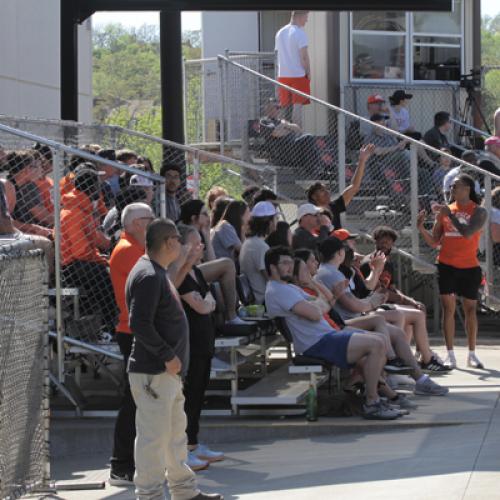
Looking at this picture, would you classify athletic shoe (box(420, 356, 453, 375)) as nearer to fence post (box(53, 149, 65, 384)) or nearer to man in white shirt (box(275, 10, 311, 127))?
fence post (box(53, 149, 65, 384))

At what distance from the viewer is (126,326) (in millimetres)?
8812

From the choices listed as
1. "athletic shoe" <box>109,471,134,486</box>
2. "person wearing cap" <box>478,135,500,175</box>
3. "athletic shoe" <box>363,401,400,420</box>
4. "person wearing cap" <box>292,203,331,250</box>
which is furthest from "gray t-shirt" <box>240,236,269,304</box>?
"person wearing cap" <box>478,135,500,175</box>

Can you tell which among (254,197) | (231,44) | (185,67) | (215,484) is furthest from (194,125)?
(215,484)

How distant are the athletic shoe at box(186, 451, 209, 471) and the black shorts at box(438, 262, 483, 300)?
5165mm

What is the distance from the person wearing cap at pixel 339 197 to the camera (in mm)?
14055

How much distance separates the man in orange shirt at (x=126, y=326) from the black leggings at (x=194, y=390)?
0.54 meters

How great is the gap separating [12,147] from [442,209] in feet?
15.5

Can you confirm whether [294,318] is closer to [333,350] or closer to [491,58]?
[333,350]

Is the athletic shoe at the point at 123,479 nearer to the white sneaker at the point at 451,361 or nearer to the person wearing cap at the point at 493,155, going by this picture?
the white sneaker at the point at 451,361

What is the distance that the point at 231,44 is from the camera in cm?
2252

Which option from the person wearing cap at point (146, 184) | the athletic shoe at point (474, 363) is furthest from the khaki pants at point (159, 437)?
the athletic shoe at point (474, 363)

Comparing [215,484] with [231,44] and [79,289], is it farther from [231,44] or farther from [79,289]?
[231,44]

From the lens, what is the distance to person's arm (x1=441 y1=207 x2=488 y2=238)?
43.8 ft

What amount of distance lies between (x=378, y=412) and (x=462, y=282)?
3438 millimetres
